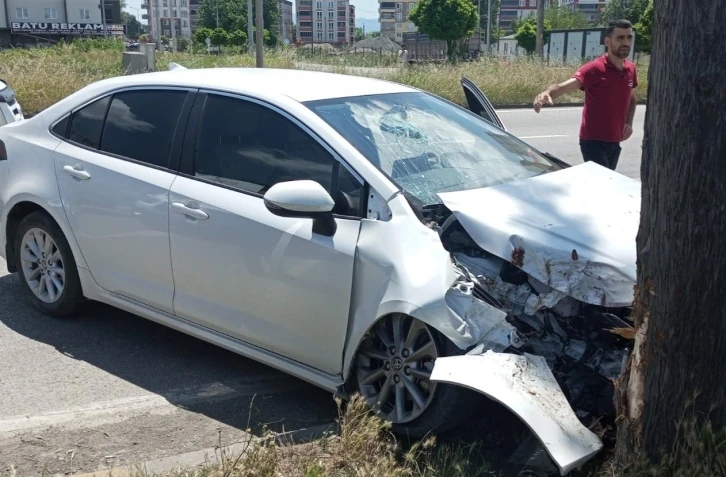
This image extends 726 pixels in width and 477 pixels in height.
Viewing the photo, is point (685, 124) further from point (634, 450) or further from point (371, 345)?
point (371, 345)

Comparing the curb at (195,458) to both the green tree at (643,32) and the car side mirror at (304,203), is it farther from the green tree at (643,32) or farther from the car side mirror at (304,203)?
the green tree at (643,32)

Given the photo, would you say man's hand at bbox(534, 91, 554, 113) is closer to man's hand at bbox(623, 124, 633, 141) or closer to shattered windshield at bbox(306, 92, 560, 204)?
man's hand at bbox(623, 124, 633, 141)

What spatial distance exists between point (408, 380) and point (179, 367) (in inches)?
65.0

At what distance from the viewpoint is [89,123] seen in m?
5.15

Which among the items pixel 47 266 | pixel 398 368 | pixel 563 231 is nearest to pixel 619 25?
pixel 563 231

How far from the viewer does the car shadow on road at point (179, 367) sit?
14.0 feet

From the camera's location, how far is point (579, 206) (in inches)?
158

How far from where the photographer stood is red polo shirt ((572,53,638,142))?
6.59m

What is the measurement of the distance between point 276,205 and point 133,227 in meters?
1.17

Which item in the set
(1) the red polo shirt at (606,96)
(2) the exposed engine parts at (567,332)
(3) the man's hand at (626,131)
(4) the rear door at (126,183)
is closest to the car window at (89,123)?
(4) the rear door at (126,183)

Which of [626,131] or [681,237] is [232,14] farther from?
[681,237]


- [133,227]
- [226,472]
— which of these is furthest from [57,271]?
[226,472]

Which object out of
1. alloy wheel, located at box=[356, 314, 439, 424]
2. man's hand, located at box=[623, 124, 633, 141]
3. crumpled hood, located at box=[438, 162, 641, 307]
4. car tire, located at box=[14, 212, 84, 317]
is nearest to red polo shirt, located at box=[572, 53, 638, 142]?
man's hand, located at box=[623, 124, 633, 141]

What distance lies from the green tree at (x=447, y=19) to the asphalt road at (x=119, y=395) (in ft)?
213
